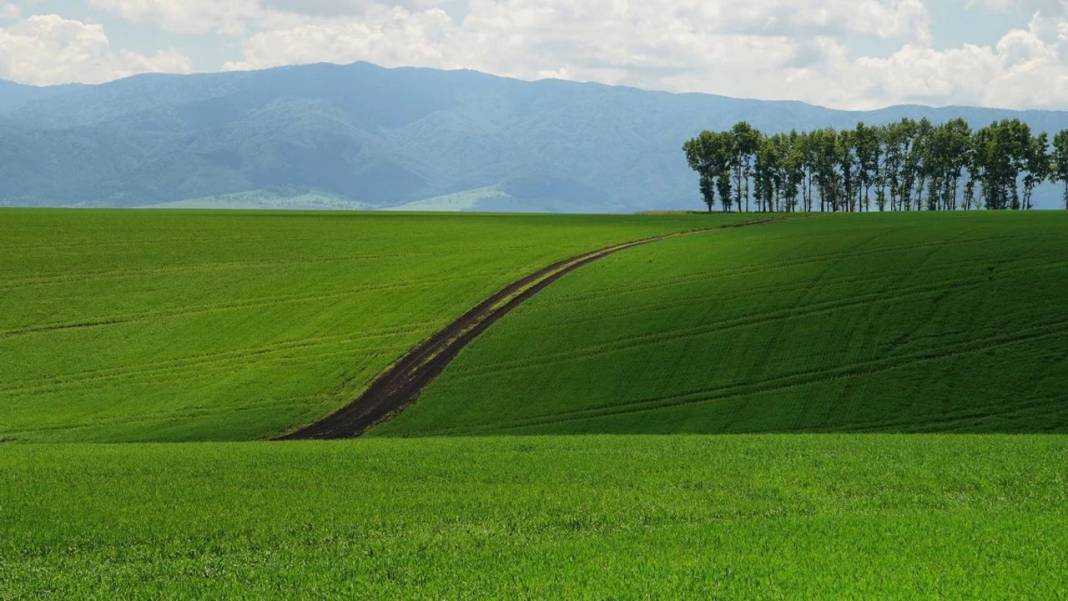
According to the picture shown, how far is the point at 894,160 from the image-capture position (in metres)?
172

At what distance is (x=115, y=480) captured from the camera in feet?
85.2

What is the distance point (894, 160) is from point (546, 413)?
144855 mm

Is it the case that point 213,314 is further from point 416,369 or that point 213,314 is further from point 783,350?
point 783,350

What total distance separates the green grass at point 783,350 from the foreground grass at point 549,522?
46.6ft

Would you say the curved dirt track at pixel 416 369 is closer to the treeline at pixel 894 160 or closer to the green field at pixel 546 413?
the green field at pixel 546 413

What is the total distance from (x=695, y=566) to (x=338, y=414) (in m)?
33.0

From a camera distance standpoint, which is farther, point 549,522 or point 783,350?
point 783,350

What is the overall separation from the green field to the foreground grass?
0.11 metres

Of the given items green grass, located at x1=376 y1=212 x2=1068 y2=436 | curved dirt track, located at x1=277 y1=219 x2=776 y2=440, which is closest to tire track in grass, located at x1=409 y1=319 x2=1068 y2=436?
green grass, located at x1=376 y1=212 x2=1068 y2=436

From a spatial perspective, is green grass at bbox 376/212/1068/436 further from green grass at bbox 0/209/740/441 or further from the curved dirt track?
green grass at bbox 0/209/740/441

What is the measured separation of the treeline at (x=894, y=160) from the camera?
5906 inches

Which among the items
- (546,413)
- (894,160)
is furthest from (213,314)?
(894,160)

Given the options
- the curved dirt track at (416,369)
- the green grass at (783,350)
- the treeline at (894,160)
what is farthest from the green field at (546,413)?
the treeline at (894,160)

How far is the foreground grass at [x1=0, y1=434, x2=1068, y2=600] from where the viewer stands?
16.2m
